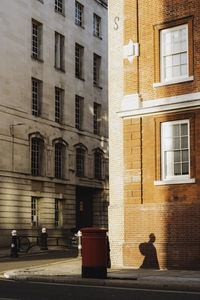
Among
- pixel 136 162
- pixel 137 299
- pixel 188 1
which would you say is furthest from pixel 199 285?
Result: pixel 188 1

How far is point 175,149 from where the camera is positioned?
1928 centimetres

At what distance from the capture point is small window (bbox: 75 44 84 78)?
43719 mm

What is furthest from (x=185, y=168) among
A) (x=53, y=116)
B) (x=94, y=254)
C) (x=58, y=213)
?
(x=58, y=213)

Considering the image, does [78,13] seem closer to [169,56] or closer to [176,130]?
[169,56]

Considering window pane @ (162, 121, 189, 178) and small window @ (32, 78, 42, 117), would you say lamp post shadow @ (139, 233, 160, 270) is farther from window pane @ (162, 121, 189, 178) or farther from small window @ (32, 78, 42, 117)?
small window @ (32, 78, 42, 117)

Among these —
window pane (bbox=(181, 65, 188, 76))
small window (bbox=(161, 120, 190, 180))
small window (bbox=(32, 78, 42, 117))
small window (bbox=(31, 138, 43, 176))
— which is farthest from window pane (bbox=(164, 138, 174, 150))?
small window (bbox=(32, 78, 42, 117))

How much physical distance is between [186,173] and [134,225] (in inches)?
100

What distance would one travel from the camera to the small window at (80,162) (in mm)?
42812

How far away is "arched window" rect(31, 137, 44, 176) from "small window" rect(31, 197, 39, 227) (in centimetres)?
175

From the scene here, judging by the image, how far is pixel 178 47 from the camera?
1975 centimetres

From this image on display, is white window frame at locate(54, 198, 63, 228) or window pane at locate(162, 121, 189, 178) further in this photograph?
white window frame at locate(54, 198, 63, 228)

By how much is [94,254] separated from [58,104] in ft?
87.3

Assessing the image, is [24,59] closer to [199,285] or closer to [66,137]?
[66,137]

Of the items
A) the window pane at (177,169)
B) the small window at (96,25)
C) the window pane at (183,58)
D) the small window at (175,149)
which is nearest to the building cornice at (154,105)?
the small window at (175,149)
